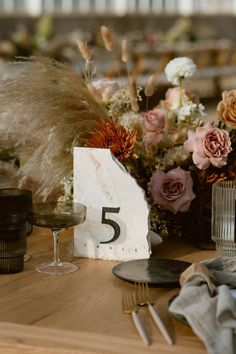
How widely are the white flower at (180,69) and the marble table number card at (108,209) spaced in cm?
56

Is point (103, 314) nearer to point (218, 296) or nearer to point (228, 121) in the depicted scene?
point (218, 296)

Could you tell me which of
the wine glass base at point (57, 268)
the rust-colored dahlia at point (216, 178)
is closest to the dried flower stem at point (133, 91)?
the rust-colored dahlia at point (216, 178)

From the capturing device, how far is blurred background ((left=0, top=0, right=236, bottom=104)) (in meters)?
11.4

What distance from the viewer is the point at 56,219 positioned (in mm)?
1915

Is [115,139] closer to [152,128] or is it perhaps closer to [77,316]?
[152,128]

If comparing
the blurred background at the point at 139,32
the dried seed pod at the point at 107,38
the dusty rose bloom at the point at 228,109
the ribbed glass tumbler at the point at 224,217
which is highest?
the blurred background at the point at 139,32

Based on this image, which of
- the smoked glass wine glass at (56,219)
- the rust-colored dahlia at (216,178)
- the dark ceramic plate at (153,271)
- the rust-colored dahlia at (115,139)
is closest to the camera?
the dark ceramic plate at (153,271)

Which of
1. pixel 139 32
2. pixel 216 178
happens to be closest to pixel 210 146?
pixel 216 178

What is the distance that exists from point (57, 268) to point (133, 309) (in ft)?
1.08

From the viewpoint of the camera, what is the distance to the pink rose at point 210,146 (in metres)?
2.16

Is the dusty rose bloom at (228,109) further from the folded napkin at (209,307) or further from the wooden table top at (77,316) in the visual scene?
the folded napkin at (209,307)

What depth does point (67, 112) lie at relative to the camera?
2195 millimetres

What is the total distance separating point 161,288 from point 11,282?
0.92 ft

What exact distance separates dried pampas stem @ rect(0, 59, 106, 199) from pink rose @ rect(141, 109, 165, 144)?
0.40 ft
